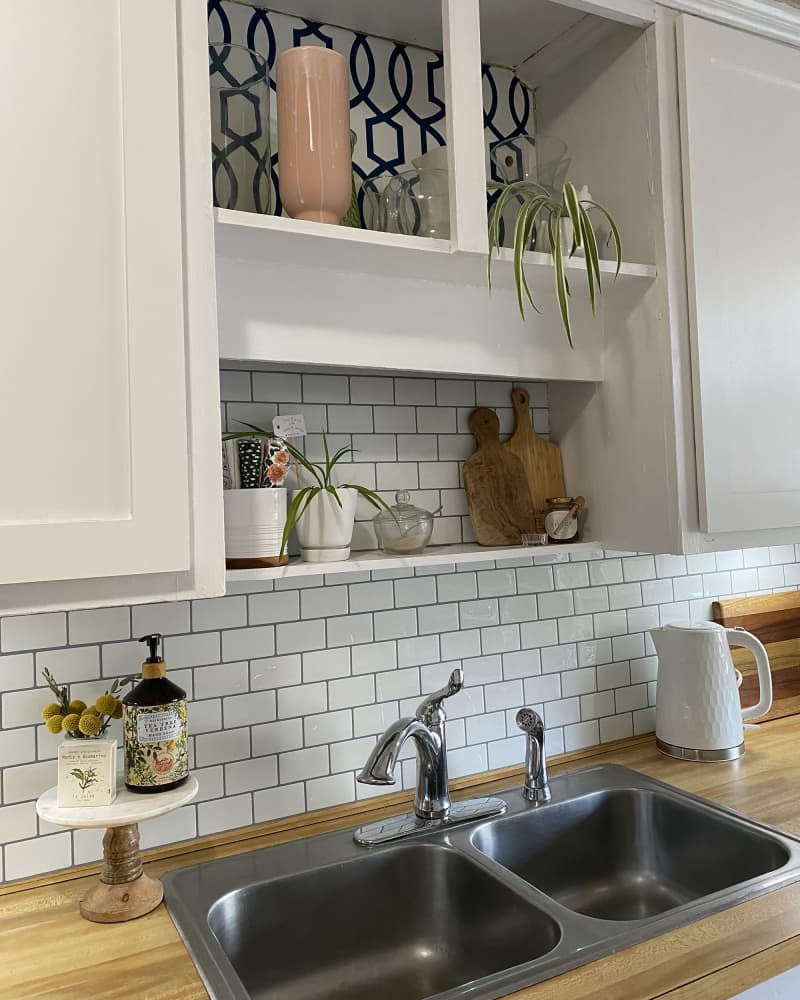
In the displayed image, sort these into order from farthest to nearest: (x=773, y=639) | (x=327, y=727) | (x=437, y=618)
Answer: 1. (x=773, y=639)
2. (x=437, y=618)
3. (x=327, y=727)

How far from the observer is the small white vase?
4.21ft

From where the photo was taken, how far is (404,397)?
158 cm

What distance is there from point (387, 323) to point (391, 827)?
2.91 ft

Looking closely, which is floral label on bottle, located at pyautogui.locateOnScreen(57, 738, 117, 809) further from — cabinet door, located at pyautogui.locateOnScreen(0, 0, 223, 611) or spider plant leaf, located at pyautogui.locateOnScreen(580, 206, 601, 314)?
spider plant leaf, located at pyautogui.locateOnScreen(580, 206, 601, 314)

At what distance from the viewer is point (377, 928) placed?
51.9 inches

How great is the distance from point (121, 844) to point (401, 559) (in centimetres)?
60

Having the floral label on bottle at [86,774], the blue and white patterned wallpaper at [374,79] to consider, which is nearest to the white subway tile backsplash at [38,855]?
the floral label on bottle at [86,774]

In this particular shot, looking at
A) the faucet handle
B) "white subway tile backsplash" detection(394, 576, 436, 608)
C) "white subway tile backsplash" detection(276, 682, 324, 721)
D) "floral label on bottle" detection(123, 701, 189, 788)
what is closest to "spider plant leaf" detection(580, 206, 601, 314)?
"white subway tile backsplash" detection(394, 576, 436, 608)

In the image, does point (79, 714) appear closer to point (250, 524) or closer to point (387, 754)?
point (250, 524)

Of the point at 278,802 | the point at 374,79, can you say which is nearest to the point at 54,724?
the point at 278,802

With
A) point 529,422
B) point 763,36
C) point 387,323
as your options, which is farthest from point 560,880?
point 763,36

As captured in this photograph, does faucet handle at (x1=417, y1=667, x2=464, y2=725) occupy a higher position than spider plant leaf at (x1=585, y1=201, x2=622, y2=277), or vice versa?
spider plant leaf at (x1=585, y1=201, x2=622, y2=277)

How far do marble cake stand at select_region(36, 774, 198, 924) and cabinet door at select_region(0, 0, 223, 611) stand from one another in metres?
0.35

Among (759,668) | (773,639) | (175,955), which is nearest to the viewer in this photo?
(175,955)
